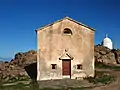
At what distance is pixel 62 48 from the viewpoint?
91.7 ft

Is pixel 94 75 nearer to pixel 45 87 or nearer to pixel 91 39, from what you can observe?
pixel 91 39

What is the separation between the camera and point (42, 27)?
27734 mm

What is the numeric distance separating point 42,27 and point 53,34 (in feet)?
5.36

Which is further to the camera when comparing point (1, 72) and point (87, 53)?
point (1, 72)

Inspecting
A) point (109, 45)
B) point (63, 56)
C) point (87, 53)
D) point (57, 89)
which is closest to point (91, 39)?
point (87, 53)

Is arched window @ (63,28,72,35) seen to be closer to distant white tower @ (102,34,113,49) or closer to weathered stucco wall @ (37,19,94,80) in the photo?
weathered stucco wall @ (37,19,94,80)

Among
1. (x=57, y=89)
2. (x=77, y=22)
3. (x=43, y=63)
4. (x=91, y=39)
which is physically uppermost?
(x=77, y=22)

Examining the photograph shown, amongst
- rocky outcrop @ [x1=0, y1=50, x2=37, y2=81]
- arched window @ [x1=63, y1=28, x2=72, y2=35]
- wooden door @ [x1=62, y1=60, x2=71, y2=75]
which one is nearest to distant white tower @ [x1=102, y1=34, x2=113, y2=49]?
rocky outcrop @ [x1=0, y1=50, x2=37, y2=81]

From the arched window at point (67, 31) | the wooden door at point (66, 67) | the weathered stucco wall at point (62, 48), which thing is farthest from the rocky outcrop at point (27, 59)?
the arched window at point (67, 31)

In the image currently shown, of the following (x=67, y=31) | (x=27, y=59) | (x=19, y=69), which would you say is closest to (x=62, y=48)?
(x=67, y=31)

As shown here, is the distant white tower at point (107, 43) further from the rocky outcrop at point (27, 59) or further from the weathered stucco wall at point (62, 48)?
the weathered stucco wall at point (62, 48)

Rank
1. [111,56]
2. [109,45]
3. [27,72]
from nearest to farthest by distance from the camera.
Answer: [27,72], [111,56], [109,45]

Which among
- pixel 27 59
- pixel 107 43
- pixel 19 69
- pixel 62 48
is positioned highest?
pixel 107 43

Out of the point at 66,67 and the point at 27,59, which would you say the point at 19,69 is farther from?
the point at 66,67
